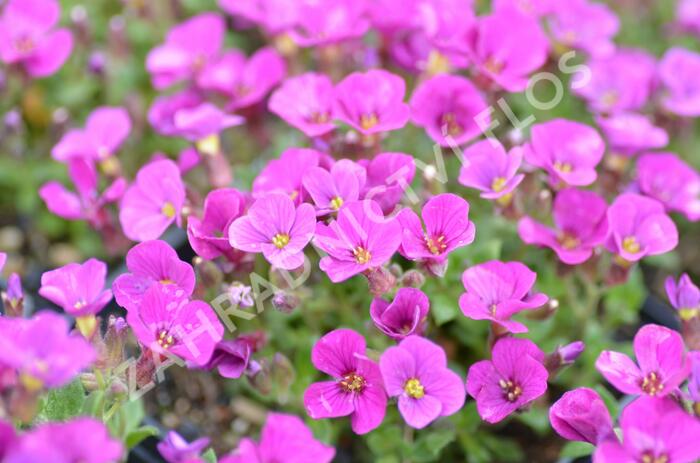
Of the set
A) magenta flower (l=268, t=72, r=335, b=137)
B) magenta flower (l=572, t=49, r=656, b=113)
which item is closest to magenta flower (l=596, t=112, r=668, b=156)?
magenta flower (l=572, t=49, r=656, b=113)

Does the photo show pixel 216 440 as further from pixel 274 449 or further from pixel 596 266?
pixel 596 266

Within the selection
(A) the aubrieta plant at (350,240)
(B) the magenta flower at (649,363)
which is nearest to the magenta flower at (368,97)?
(A) the aubrieta plant at (350,240)

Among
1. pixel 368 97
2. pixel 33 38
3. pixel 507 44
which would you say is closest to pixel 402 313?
pixel 368 97

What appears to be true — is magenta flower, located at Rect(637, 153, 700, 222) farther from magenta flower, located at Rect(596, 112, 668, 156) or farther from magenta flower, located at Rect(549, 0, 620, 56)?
magenta flower, located at Rect(549, 0, 620, 56)

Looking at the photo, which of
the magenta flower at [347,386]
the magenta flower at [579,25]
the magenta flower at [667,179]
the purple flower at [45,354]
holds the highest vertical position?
the purple flower at [45,354]

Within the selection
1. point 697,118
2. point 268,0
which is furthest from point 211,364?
point 697,118

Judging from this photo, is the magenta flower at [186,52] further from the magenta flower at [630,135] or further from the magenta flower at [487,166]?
the magenta flower at [630,135]

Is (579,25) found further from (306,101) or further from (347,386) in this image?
(347,386)

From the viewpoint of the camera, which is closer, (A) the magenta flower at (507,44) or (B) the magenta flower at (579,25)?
(A) the magenta flower at (507,44)
